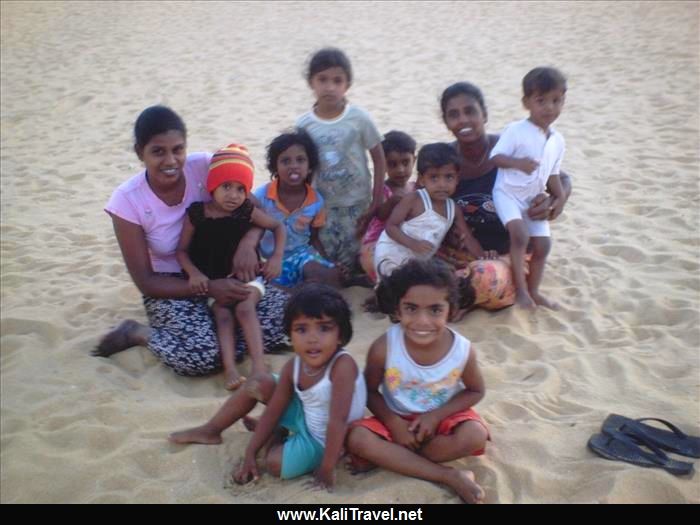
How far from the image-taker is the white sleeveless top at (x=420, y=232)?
3.82 m

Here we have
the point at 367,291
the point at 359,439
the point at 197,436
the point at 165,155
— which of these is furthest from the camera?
the point at 367,291

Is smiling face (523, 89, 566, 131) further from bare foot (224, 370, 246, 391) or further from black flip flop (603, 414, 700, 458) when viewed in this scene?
bare foot (224, 370, 246, 391)

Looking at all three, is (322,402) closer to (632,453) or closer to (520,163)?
(632,453)

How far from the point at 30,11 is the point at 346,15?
7849mm

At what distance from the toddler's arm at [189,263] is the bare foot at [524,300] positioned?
5.96 feet

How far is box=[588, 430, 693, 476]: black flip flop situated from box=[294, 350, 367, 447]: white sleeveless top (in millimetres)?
952

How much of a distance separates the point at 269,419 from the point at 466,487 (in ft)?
2.59

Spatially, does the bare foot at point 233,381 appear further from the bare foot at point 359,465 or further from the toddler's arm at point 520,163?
the toddler's arm at point 520,163

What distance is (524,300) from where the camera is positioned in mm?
3783

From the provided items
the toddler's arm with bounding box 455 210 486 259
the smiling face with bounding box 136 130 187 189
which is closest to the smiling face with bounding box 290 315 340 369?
the smiling face with bounding box 136 130 187 189

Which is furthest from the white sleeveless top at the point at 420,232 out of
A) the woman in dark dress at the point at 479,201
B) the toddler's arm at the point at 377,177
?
the toddler's arm at the point at 377,177

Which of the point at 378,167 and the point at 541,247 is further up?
the point at 378,167

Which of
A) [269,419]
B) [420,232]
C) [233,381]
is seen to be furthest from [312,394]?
[420,232]

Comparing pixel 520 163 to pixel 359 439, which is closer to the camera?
pixel 359 439
